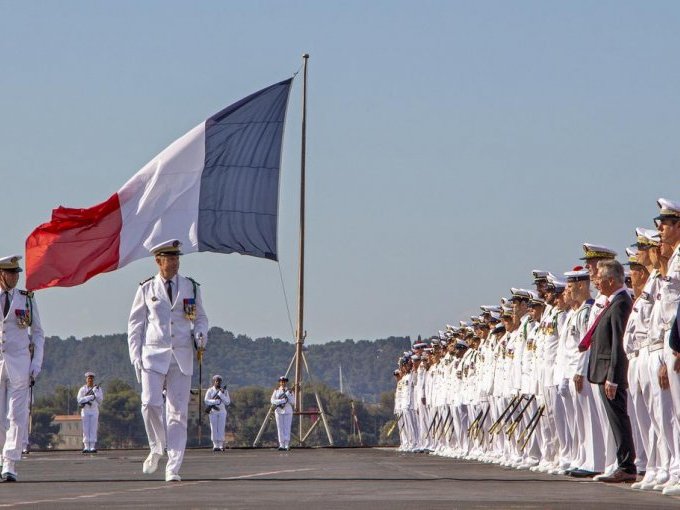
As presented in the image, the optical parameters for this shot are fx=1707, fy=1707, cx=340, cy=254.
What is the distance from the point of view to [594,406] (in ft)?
59.5

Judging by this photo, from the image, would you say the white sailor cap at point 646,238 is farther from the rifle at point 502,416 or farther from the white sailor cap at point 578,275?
the rifle at point 502,416

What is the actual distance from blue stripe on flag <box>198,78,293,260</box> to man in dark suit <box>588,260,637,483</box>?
388 inches

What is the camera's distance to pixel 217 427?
45156mm

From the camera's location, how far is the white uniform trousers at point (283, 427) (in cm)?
4362

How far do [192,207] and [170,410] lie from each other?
8.91m

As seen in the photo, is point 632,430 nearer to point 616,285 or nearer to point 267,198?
point 616,285

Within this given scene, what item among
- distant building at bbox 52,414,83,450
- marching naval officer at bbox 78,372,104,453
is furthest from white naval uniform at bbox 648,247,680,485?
distant building at bbox 52,414,83,450

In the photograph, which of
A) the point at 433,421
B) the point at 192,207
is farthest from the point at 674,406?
the point at 433,421

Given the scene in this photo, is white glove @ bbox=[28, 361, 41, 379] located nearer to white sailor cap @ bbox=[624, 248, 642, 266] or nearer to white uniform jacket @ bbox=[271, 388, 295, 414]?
white sailor cap @ bbox=[624, 248, 642, 266]

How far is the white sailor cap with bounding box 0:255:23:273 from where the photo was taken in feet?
60.2

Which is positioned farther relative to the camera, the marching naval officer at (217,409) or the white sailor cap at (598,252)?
the marching naval officer at (217,409)

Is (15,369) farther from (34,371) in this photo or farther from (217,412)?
(217,412)

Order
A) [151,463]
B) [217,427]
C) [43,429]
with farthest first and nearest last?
[43,429]
[217,427]
[151,463]

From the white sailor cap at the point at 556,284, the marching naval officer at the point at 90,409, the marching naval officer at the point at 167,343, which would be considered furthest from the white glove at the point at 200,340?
the marching naval officer at the point at 90,409
